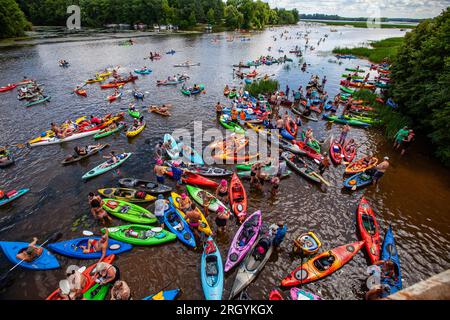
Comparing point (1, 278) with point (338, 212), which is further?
point (338, 212)

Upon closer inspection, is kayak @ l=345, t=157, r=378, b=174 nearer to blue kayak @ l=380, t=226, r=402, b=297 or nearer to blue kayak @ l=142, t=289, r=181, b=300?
blue kayak @ l=380, t=226, r=402, b=297

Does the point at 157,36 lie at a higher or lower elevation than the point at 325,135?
higher

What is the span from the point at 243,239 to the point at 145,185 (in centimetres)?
787

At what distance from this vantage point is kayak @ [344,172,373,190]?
15742 millimetres

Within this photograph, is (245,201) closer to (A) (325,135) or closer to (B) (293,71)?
(A) (325,135)

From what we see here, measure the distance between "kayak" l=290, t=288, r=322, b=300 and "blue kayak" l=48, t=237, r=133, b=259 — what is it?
803 cm

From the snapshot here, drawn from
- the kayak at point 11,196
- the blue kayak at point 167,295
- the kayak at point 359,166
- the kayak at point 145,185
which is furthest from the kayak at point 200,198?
the kayak at point 11,196

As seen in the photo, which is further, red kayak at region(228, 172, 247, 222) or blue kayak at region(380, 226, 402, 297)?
red kayak at region(228, 172, 247, 222)

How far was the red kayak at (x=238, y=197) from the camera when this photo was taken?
43.9ft

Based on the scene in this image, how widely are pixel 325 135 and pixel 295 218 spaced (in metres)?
12.8

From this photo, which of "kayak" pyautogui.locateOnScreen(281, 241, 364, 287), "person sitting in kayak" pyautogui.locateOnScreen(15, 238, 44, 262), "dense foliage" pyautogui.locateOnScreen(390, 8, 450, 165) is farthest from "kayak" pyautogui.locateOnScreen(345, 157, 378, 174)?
"person sitting in kayak" pyautogui.locateOnScreen(15, 238, 44, 262)

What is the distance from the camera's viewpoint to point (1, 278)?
10.2m
